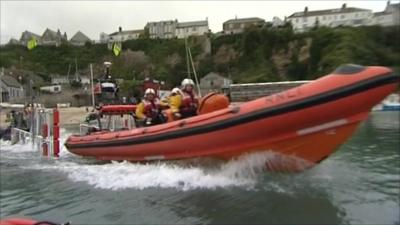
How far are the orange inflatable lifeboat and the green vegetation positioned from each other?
61.5 meters

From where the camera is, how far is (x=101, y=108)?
1326 centimetres

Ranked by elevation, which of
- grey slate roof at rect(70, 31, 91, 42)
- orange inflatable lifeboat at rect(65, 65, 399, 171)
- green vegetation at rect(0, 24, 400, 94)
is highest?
grey slate roof at rect(70, 31, 91, 42)

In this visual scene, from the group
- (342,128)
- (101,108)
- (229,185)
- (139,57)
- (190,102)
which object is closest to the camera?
(342,128)

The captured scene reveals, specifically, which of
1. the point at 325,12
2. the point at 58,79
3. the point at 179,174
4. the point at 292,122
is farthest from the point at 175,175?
the point at 325,12

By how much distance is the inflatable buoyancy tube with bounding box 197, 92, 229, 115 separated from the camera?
31.2 ft

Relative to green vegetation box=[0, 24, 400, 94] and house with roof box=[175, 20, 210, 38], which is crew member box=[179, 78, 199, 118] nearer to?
green vegetation box=[0, 24, 400, 94]

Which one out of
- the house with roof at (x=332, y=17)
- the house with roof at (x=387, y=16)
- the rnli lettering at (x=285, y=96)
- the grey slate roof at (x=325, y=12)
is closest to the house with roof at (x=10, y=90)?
the rnli lettering at (x=285, y=96)

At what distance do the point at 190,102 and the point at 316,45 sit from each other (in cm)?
7432

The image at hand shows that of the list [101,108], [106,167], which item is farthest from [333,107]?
[101,108]

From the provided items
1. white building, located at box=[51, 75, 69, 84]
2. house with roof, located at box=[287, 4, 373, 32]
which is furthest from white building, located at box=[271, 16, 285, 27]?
white building, located at box=[51, 75, 69, 84]

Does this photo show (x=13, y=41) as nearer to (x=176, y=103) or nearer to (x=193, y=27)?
(x=193, y=27)

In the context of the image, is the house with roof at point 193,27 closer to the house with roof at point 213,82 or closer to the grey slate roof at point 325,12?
the grey slate roof at point 325,12

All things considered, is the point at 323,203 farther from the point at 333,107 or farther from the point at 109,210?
the point at 109,210

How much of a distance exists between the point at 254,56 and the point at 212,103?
254 feet
